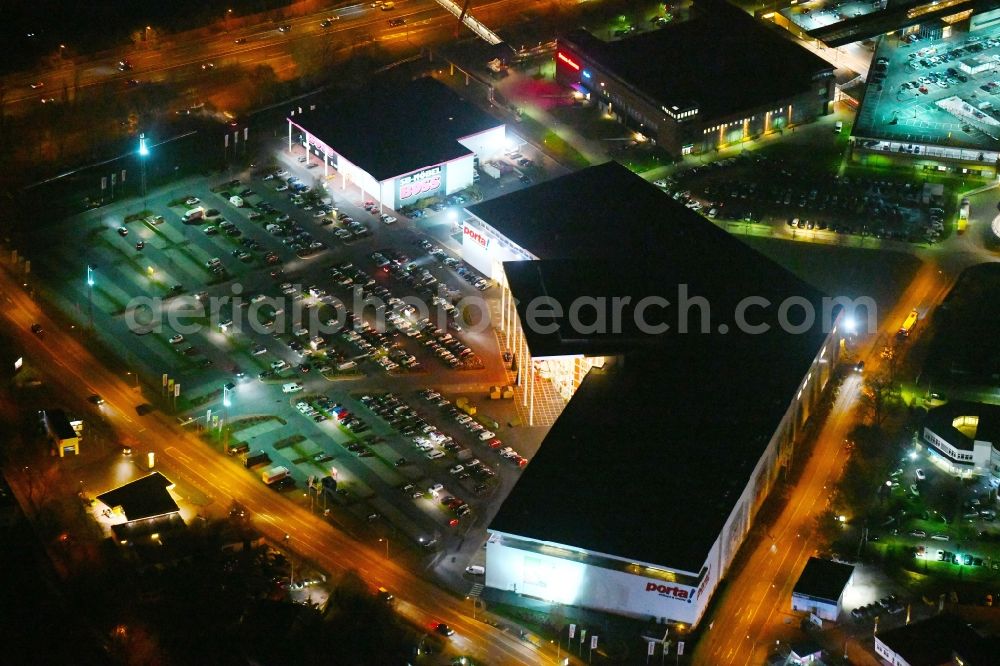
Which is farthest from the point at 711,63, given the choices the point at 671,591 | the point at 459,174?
the point at 671,591

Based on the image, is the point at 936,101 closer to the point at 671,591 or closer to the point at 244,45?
the point at 244,45

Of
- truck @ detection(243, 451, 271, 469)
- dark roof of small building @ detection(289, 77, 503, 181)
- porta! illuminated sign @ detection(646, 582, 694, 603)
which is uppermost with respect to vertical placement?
porta! illuminated sign @ detection(646, 582, 694, 603)

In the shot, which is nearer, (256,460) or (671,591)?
(671,591)

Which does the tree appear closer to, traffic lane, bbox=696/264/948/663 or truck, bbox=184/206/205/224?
traffic lane, bbox=696/264/948/663

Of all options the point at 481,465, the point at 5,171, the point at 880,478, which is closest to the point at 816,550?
the point at 880,478

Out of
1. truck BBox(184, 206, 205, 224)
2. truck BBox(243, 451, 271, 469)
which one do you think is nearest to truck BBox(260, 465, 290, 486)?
truck BBox(243, 451, 271, 469)

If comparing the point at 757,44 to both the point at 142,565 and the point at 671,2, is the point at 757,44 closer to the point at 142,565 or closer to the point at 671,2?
the point at 671,2

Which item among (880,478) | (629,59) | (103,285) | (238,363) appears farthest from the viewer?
(629,59)
